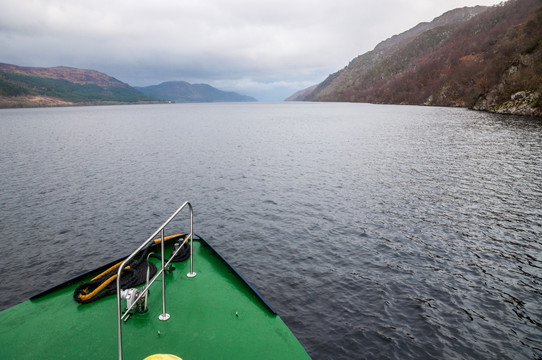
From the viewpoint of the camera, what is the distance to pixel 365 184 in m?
29.5

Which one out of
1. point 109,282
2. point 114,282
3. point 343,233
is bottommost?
point 343,233

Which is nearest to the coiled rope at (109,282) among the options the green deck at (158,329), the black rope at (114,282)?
the black rope at (114,282)

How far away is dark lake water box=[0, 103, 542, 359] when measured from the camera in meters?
11.3

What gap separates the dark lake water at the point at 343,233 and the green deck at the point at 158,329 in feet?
9.48

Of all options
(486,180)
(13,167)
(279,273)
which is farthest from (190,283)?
(13,167)

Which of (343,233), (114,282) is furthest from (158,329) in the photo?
(343,233)

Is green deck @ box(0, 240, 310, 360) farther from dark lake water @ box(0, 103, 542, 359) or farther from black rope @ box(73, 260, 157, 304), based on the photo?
dark lake water @ box(0, 103, 542, 359)

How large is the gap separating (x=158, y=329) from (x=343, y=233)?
13.4 m

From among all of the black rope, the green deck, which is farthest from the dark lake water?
the black rope

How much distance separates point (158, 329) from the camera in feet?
27.0

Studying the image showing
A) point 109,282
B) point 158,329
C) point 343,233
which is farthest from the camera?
point 343,233

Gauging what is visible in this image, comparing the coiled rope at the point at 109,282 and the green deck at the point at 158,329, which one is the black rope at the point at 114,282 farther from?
the green deck at the point at 158,329

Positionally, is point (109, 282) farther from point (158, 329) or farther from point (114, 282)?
point (158, 329)

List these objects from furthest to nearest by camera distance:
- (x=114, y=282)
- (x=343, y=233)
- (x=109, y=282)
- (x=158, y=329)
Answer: (x=343, y=233) < (x=114, y=282) < (x=109, y=282) < (x=158, y=329)
